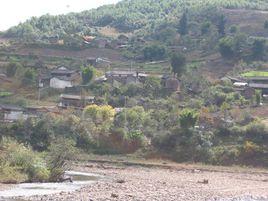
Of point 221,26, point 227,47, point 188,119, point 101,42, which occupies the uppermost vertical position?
point 221,26

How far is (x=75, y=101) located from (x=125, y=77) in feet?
37.7

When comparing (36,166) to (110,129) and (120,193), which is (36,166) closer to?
(120,193)

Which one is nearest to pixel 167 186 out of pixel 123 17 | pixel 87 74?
pixel 87 74

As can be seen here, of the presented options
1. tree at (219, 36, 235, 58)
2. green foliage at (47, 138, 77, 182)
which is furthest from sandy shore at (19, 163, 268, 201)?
tree at (219, 36, 235, 58)

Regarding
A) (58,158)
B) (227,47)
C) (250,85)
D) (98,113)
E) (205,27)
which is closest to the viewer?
(58,158)

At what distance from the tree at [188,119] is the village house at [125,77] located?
2413cm

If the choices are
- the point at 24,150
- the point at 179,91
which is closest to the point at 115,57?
the point at 179,91

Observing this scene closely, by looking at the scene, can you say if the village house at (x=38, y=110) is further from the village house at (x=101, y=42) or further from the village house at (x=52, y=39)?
the village house at (x=52, y=39)

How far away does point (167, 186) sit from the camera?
167ft

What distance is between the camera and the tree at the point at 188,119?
72.5 meters

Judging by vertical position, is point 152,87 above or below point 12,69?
below

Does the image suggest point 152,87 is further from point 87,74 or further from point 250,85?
point 250,85

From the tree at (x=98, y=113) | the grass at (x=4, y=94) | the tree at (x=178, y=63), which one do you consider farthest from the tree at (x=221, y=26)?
the tree at (x=98, y=113)

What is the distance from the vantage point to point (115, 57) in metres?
120
